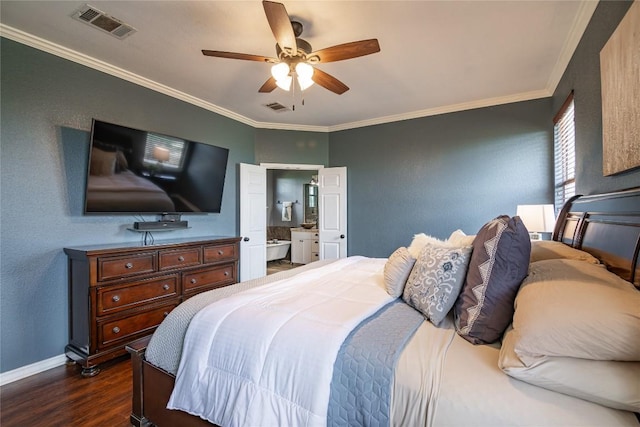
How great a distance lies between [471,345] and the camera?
46.7 inches

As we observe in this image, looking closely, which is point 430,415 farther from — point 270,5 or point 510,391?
point 270,5


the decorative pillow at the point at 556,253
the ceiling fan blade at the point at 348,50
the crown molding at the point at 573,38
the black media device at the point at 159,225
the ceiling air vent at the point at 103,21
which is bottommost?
the decorative pillow at the point at 556,253

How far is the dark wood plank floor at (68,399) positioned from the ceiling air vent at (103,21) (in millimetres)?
2757

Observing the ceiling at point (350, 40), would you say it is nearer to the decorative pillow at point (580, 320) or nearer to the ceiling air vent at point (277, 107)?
the ceiling air vent at point (277, 107)

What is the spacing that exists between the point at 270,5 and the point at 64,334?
3132mm

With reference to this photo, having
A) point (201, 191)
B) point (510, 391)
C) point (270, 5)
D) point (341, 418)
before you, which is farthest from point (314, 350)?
point (201, 191)

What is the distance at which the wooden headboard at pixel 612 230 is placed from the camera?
1.17 metres

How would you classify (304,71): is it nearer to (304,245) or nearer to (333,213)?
(333,213)

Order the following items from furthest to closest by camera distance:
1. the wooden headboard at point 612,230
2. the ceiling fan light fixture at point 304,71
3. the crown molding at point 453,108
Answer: the crown molding at point 453,108
the ceiling fan light fixture at point 304,71
the wooden headboard at point 612,230

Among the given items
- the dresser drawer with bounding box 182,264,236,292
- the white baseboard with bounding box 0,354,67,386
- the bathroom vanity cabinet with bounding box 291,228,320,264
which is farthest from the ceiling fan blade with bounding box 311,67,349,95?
the bathroom vanity cabinet with bounding box 291,228,320,264

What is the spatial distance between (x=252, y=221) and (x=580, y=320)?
400 centimetres

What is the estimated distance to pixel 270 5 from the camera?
165 centimetres

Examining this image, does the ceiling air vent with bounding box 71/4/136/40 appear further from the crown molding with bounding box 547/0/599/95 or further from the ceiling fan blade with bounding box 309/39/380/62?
the crown molding with bounding box 547/0/599/95

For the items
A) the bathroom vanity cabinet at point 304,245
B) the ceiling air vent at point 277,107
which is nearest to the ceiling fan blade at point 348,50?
the ceiling air vent at point 277,107
